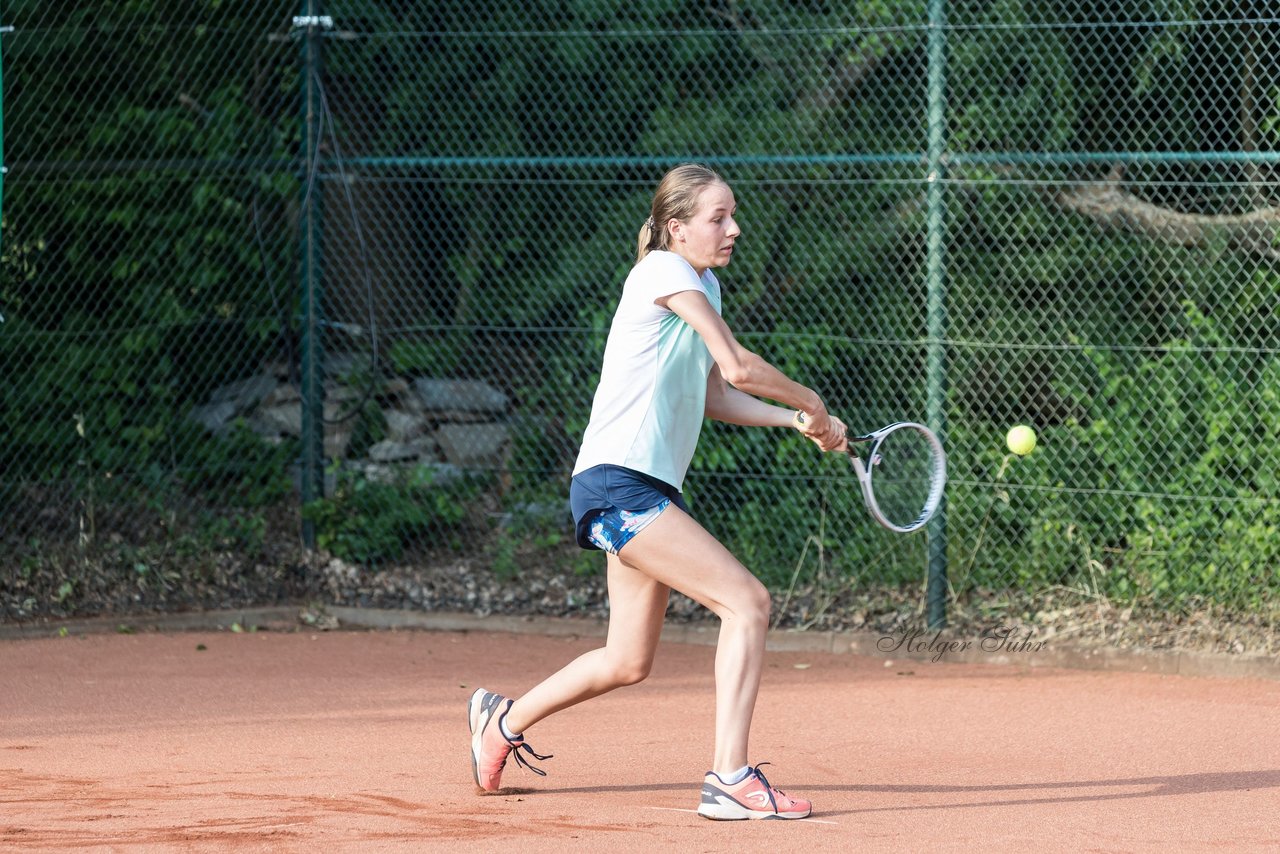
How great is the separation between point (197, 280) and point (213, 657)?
2.34m

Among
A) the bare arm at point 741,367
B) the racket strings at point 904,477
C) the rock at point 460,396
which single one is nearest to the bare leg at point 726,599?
the bare arm at point 741,367

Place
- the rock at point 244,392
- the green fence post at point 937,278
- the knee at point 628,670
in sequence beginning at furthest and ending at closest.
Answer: the rock at point 244,392, the green fence post at point 937,278, the knee at point 628,670

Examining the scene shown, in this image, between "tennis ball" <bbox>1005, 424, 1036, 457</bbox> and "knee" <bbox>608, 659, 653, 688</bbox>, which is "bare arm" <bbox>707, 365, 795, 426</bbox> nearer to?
"knee" <bbox>608, 659, 653, 688</bbox>

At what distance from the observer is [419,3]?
864 centimetres

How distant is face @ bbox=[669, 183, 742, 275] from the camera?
168 inches

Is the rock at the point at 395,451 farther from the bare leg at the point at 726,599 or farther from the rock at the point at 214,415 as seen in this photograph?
the bare leg at the point at 726,599

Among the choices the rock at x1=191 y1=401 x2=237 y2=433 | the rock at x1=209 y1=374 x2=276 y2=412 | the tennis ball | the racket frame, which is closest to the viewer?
the racket frame

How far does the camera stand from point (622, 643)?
4.36m

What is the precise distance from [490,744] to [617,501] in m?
0.87

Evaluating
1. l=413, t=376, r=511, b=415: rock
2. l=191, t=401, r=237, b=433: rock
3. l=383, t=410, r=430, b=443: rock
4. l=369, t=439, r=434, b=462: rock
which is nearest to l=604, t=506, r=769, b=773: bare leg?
l=413, t=376, r=511, b=415: rock

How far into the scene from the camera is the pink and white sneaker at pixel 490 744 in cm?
452

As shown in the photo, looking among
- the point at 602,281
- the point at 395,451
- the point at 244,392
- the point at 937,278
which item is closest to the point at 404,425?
the point at 395,451

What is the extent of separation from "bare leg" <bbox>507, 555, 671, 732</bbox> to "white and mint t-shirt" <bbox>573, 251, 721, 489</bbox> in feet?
1.07

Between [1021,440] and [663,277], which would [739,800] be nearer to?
[663,277]
